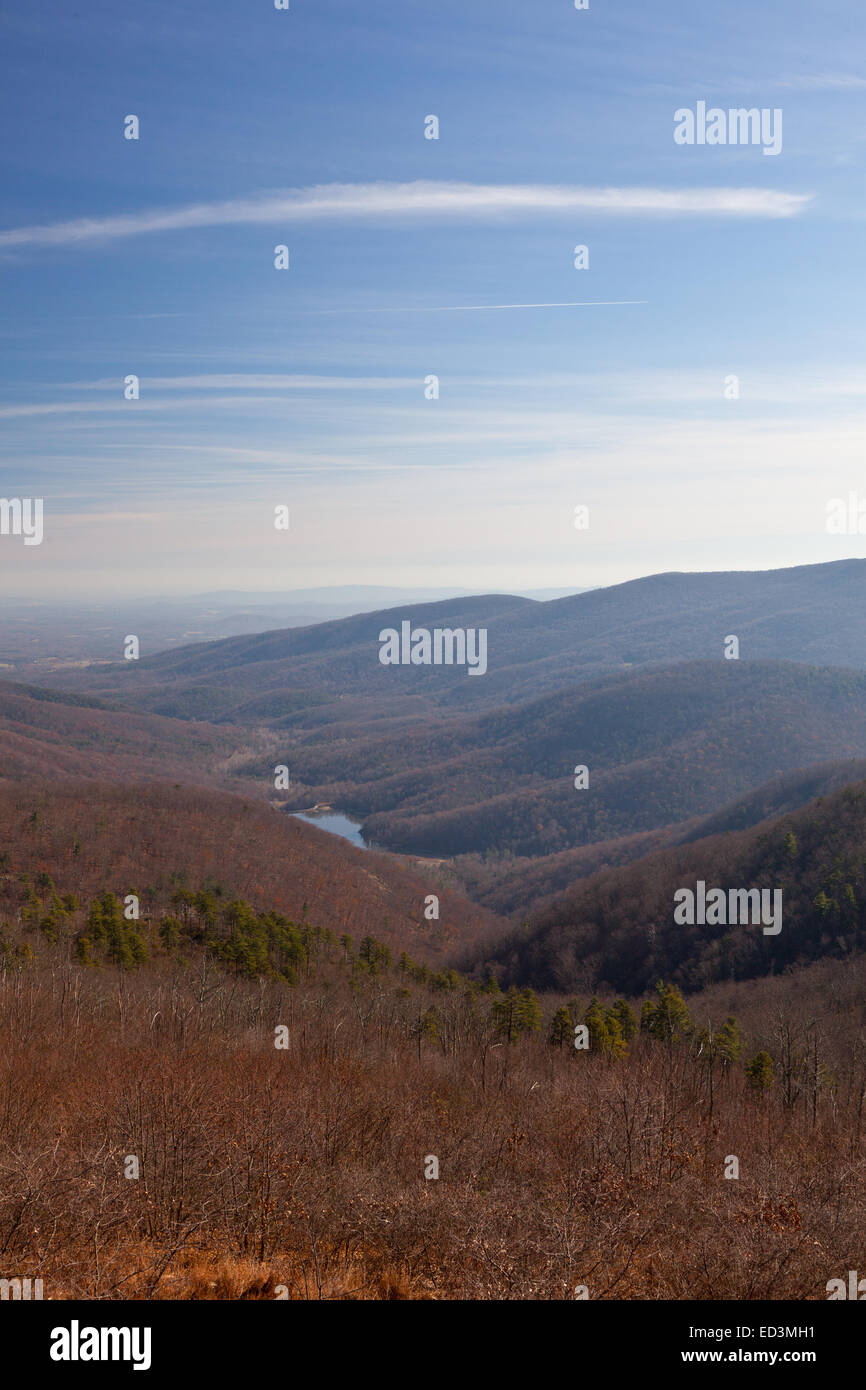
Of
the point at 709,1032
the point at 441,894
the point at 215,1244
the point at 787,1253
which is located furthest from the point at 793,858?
the point at 215,1244

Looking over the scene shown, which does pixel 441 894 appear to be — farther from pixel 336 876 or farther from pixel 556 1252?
pixel 556 1252

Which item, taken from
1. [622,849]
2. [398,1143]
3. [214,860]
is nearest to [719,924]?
[214,860]

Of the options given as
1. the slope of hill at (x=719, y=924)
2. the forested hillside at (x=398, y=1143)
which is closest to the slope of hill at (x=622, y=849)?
the slope of hill at (x=719, y=924)

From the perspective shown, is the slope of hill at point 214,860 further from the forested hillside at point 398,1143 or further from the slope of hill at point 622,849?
the forested hillside at point 398,1143

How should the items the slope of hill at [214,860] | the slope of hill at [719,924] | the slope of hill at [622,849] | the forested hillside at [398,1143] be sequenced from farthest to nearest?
the slope of hill at [622,849] < the slope of hill at [214,860] < the slope of hill at [719,924] < the forested hillside at [398,1143]

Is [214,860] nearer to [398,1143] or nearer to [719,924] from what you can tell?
[719,924]

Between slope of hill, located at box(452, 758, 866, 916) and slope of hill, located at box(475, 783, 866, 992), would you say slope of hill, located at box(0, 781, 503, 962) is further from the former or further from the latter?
slope of hill, located at box(475, 783, 866, 992)
